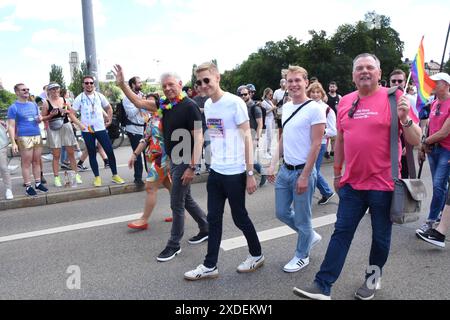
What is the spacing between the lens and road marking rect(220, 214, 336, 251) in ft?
14.1

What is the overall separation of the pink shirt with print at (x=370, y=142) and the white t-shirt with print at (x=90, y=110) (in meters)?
5.02

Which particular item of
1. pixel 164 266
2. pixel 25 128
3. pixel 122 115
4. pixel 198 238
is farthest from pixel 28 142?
pixel 164 266

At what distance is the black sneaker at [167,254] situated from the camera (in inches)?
155

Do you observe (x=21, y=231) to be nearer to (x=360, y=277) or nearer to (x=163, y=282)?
(x=163, y=282)

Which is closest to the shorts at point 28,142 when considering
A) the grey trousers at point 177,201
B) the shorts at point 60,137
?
the shorts at point 60,137

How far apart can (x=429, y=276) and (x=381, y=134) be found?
150 cm

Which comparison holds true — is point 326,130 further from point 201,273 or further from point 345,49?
point 345,49

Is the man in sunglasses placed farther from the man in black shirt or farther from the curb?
the man in black shirt

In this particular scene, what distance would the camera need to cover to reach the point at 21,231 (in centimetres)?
509

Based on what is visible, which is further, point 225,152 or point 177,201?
point 177,201

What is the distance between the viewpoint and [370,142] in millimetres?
2842

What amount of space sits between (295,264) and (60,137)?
212 inches

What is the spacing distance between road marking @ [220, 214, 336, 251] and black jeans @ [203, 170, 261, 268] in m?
0.72
